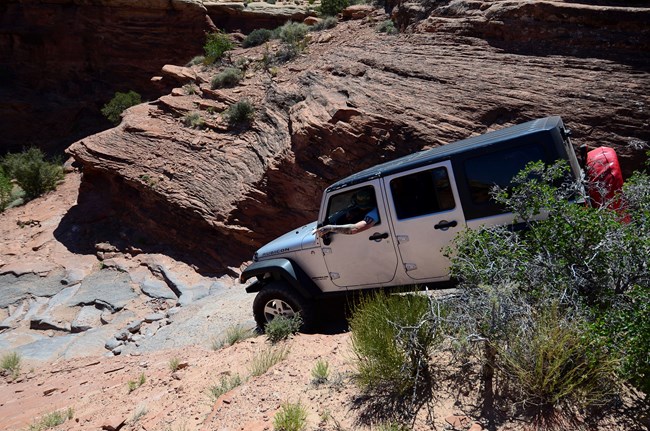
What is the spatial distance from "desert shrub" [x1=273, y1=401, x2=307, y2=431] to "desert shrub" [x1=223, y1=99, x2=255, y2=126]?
1024cm

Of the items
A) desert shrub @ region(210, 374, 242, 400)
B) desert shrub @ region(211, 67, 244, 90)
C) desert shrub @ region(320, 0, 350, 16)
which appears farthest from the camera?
desert shrub @ region(320, 0, 350, 16)

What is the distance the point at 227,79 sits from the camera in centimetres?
1552

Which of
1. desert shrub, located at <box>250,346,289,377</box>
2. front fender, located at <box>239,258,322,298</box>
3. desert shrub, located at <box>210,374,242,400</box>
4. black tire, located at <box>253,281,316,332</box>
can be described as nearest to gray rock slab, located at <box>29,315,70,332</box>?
black tire, located at <box>253,281,316,332</box>

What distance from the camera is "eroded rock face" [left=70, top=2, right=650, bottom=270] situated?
8.91m

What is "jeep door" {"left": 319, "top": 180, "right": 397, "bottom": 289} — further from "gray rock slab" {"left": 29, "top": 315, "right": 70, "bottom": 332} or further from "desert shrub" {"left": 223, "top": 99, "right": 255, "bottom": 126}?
"desert shrub" {"left": 223, "top": 99, "right": 255, "bottom": 126}

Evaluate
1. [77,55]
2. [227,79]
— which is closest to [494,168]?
[227,79]

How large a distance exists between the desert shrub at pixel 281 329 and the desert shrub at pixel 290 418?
77.6 inches

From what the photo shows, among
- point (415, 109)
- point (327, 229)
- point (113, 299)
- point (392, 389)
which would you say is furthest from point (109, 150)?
point (392, 389)

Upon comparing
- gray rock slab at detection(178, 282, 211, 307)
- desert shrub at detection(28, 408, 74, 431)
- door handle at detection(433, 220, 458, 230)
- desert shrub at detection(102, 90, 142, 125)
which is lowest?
gray rock slab at detection(178, 282, 211, 307)

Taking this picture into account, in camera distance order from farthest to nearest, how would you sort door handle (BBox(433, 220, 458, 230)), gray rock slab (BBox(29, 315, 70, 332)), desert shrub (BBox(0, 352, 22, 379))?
1. gray rock slab (BBox(29, 315, 70, 332))
2. desert shrub (BBox(0, 352, 22, 379))
3. door handle (BBox(433, 220, 458, 230))

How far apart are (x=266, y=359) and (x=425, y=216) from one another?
2.31 m

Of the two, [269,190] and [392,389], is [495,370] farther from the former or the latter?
[269,190]

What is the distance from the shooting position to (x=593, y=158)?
561 centimetres

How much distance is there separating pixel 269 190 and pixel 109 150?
195 inches
